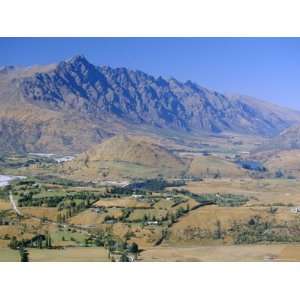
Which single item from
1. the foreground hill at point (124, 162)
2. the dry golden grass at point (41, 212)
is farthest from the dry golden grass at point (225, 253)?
the foreground hill at point (124, 162)

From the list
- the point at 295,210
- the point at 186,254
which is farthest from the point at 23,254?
the point at 295,210

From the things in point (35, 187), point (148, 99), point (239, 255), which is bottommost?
point (239, 255)

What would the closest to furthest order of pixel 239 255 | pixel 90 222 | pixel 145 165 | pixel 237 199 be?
pixel 239 255, pixel 90 222, pixel 237 199, pixel 145 165

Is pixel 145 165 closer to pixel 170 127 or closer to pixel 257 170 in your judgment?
pixel 257 170

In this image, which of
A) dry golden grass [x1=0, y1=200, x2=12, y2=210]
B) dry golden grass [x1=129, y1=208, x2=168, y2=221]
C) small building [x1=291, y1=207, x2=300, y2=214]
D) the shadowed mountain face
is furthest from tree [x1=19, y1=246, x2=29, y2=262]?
the shadowed mountain face

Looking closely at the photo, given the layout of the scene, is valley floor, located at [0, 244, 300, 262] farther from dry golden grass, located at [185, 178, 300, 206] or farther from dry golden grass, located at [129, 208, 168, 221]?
dry golden grass, located at [185, 178, 300, 206]

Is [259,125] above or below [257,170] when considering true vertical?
above

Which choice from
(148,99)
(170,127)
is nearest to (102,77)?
(148,99)
